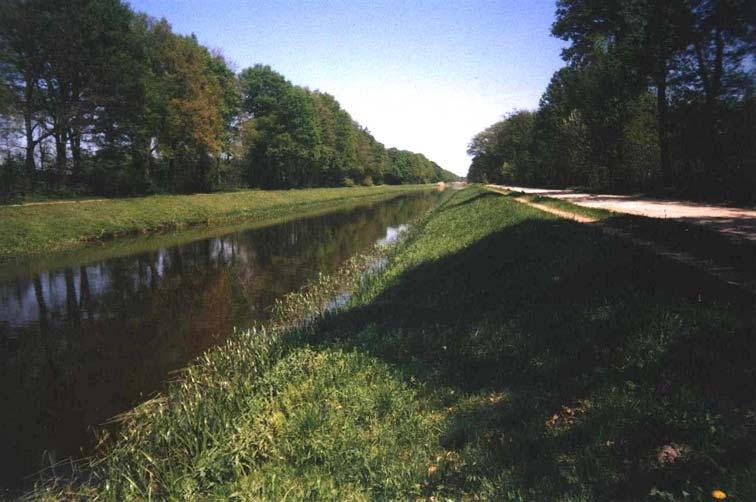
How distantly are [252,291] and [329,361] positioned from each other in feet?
25.2

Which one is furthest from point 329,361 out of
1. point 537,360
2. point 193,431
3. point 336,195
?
point 336,195

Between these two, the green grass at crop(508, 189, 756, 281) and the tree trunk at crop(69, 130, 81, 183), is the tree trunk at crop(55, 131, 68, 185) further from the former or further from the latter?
the green grass at crop(508, 189, 756, 281)

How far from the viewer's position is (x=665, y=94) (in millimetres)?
23391

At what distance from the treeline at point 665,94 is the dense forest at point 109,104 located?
34283 millimetres

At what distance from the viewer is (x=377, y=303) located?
9609 mm

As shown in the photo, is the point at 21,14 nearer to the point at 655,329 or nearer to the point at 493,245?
the point at 493,245

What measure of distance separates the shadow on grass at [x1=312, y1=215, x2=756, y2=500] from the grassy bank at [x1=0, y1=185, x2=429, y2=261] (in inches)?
843

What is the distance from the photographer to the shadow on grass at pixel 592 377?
10.4 feet

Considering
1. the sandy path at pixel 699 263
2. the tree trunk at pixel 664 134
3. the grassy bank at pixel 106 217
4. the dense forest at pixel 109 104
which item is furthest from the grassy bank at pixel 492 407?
the dense forest at pixel 109 104

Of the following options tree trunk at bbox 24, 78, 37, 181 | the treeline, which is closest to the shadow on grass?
the treeline

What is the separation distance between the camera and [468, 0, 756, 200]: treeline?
1683 cm

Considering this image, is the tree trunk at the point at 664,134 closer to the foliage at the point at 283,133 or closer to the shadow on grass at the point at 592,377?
the shadow on grass at the point at 592,377

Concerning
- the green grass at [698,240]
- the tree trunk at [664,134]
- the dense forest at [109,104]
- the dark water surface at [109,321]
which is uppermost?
the dense forest at [109,104]

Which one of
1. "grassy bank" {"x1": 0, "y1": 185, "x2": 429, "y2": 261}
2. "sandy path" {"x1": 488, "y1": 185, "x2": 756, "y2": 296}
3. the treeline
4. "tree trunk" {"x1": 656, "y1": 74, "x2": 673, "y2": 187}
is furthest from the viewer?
"tree trunk" {"x1": 656, "y1": 74, "x2": 673, "y2": 187}
